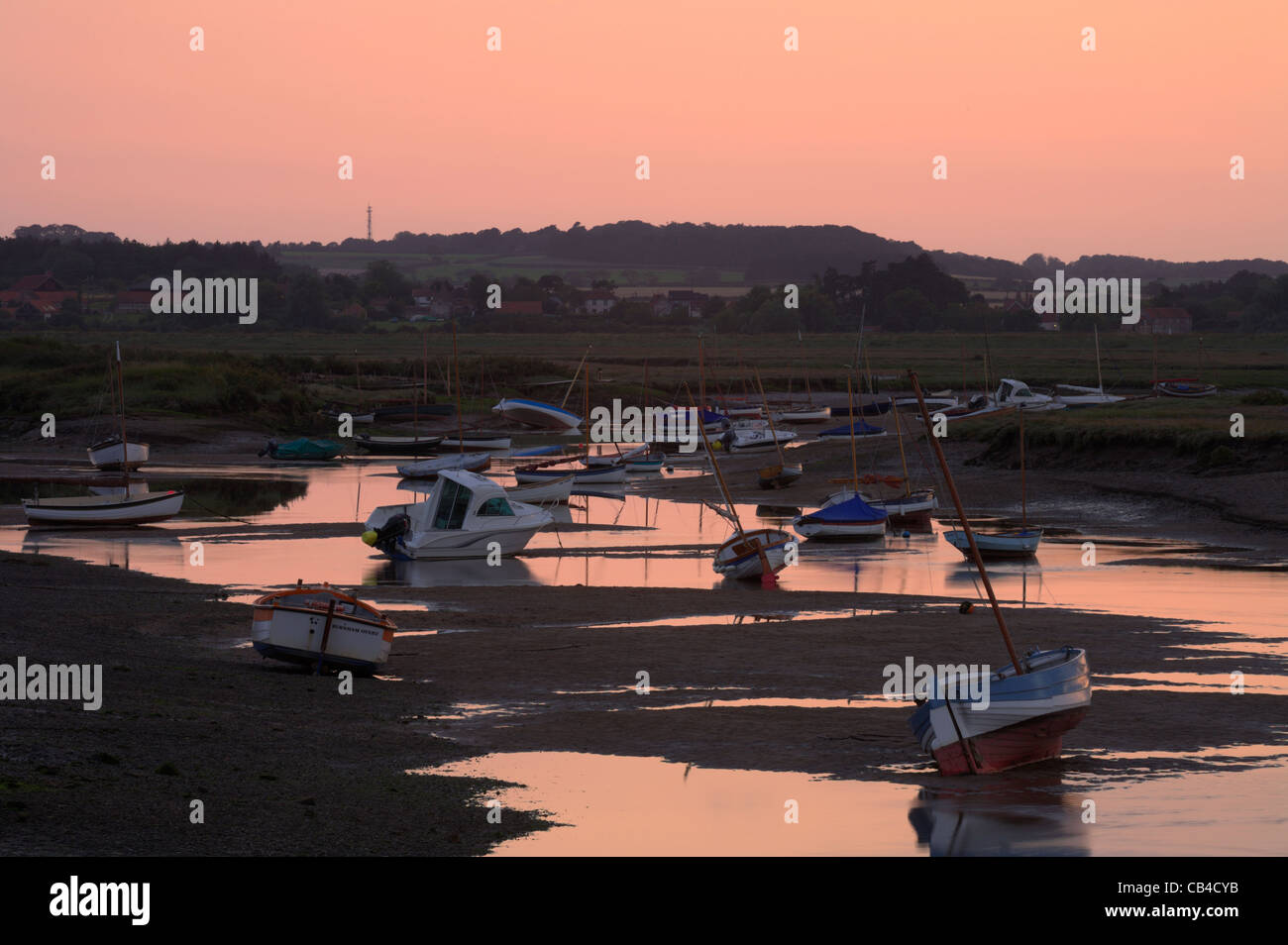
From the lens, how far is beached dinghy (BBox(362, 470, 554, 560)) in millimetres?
40875

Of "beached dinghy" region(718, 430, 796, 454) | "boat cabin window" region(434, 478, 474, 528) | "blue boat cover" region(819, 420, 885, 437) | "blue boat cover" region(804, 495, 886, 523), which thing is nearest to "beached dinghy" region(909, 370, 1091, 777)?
"boat cabin window" region(434, 478, 474, 528)

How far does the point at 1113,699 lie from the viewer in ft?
72.9

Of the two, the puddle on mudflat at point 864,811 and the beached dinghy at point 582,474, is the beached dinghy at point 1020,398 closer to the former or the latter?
the beached dinghy at point 582,474

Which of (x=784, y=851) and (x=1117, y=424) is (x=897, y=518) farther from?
(x=784, y=851)

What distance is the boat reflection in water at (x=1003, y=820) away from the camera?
15344 millimetres

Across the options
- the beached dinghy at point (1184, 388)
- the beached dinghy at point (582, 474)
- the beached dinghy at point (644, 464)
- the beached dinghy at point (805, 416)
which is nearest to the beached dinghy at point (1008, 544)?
the beached dinghy at point (582, 474)

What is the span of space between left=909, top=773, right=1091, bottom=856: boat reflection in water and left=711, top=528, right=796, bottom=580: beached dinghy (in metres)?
17.2

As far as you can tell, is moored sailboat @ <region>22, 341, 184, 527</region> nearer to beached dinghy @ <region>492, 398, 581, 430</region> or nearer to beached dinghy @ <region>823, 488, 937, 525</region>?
beached dinghy @ <region>823, 488, 937, 525</region>

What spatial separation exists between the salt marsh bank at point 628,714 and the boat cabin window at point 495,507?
1.86 meters

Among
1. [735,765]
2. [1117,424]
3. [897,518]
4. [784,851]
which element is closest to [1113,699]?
[735,765]

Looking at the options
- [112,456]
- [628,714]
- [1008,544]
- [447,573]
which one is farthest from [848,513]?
[112,456]

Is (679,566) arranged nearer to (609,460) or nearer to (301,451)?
(609,460)

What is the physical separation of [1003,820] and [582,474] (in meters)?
47.2

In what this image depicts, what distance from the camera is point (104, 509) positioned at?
47.8 m
